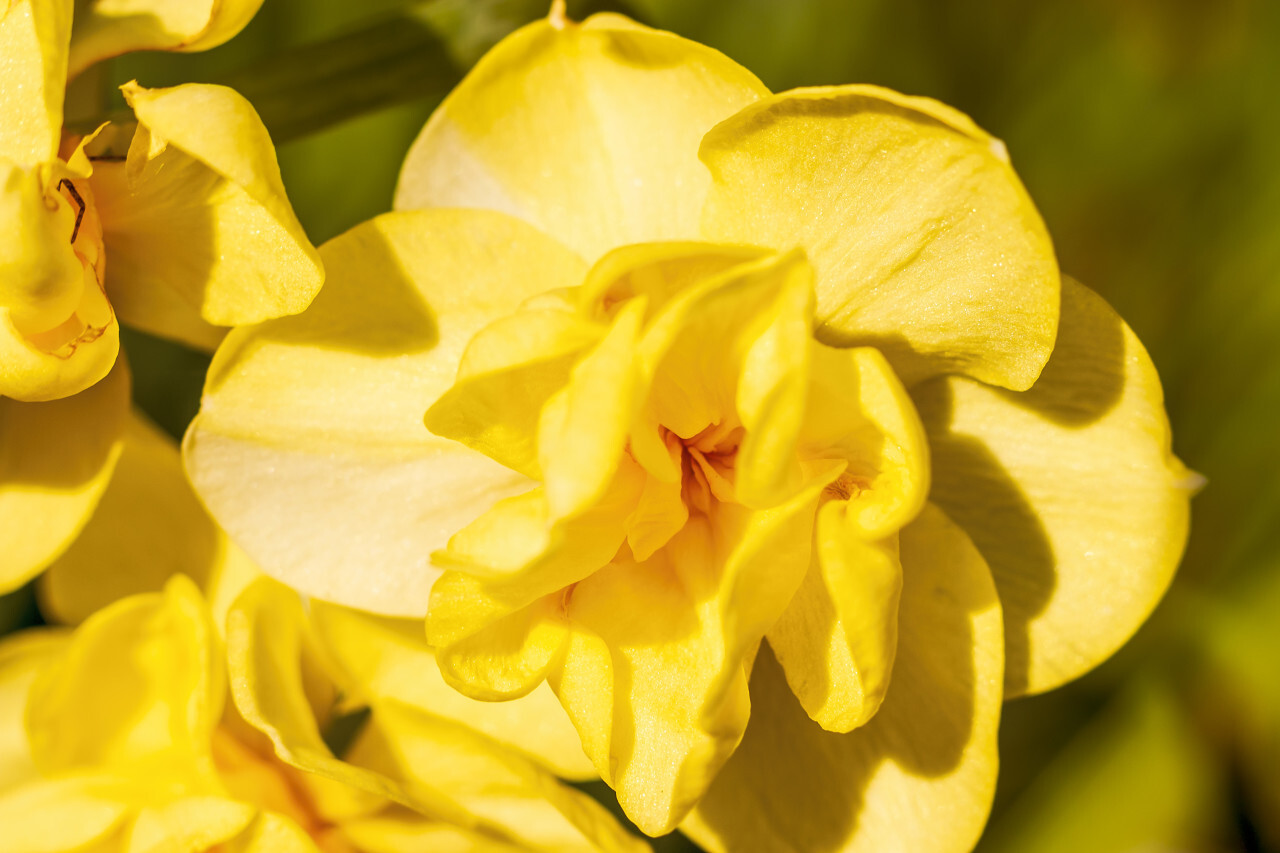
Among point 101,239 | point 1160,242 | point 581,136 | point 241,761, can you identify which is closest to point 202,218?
point 101,239

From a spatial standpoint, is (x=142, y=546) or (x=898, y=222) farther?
(x=142, y=546)

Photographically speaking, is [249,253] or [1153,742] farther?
[1153,742]

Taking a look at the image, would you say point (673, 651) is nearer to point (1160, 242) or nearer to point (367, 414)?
point (367, 414)

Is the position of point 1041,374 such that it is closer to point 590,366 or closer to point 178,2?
point 590,366

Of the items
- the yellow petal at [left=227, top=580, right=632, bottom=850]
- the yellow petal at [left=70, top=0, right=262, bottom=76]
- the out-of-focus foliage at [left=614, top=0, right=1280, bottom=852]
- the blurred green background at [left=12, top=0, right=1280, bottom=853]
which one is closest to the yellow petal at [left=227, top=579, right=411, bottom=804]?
the yellow petal at [left=227, top=580, right=632, bottom=850]

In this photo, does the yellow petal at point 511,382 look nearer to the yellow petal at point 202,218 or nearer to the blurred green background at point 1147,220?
the yellow petal at point 202,218

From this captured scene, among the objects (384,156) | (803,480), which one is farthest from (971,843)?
(384,156)
